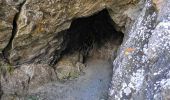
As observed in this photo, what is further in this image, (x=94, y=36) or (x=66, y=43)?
(x=94, y=36)

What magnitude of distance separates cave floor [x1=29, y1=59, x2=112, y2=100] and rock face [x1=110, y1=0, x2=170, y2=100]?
0.98 m

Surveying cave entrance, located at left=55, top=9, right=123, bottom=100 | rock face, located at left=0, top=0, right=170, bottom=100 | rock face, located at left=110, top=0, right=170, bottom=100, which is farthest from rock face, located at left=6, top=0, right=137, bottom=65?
rock face, located at left=110, top=0, right=170, bottom=100

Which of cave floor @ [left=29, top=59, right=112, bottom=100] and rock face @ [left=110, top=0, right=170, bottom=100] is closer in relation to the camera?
rock face @ [left=110, top=0, right=170, bottom=100]

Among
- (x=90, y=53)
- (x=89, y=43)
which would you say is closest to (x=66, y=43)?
(x=89, y=43)

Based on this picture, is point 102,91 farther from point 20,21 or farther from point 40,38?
point 20,21

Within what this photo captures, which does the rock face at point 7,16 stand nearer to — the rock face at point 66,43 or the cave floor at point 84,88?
the rock face at point 66,43

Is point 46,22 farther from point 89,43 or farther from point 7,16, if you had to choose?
point 89,43

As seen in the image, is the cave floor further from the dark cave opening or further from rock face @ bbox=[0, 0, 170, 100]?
the dark cave opening

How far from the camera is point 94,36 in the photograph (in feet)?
16.4

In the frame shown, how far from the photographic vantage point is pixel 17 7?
12.2 ft

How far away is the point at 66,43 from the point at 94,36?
1.63ft

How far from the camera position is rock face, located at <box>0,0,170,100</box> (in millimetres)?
3012

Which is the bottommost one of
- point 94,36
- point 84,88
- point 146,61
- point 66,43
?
point 84,88

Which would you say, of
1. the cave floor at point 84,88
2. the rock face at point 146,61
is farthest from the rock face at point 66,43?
the cave floor at point 84,88
